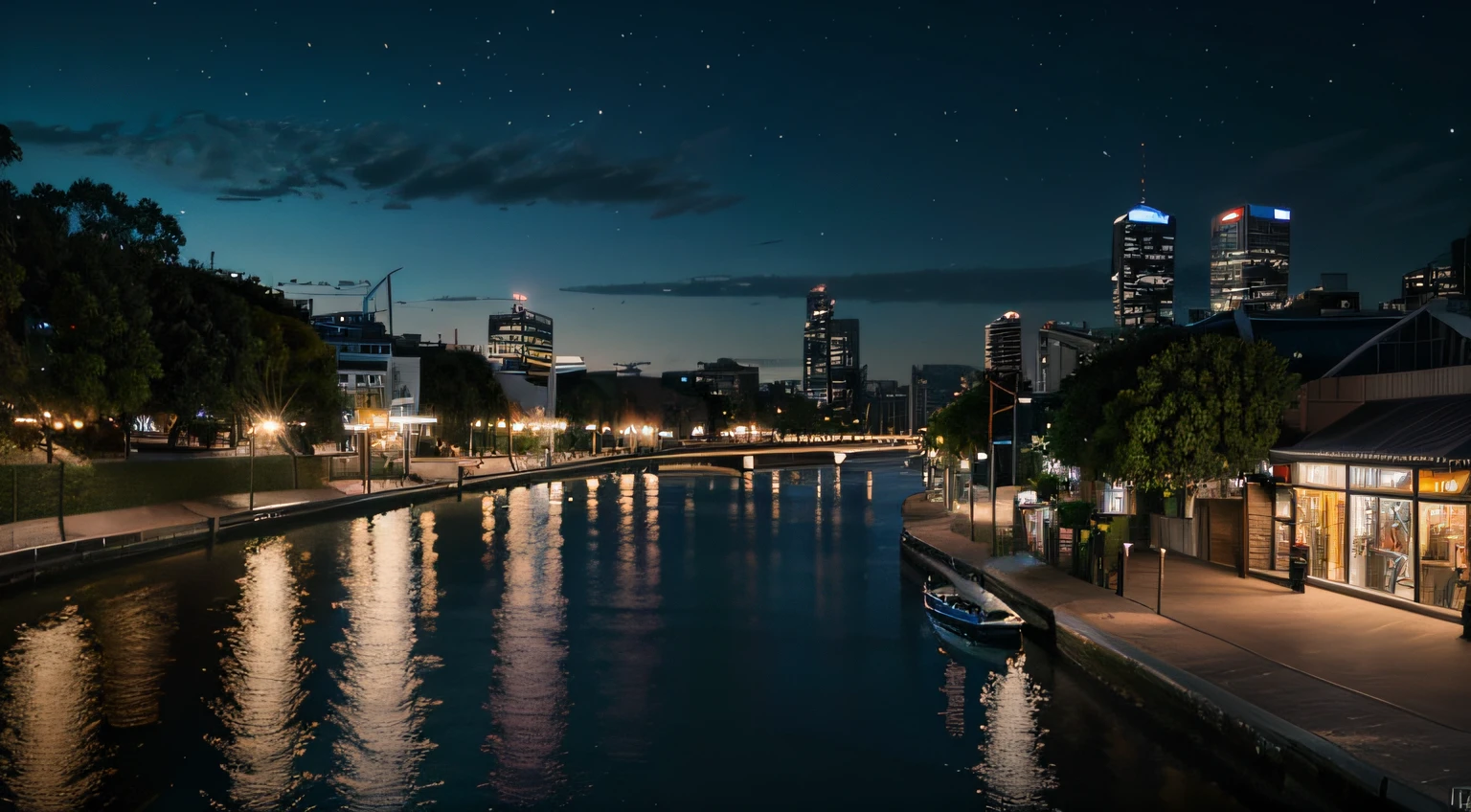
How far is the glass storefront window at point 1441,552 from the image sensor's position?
20656 mm

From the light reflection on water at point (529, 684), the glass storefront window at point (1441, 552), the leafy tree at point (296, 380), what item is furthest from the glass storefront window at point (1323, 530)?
the leafy tree at point (296, 380)

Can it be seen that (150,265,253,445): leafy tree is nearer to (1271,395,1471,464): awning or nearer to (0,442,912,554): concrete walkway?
(0,442,912,554): concrete walkway

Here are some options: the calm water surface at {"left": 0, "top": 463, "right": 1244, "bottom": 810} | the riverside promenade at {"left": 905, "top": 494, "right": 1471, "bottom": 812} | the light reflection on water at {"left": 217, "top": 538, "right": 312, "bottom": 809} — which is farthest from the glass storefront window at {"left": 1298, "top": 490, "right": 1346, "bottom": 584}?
the light reflection on water at {"left": 217, "top": 538, "right": 312, "bottom": 809}

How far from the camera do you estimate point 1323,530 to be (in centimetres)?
2480

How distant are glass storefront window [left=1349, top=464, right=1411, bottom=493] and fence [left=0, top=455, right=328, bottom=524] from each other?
4244 cm

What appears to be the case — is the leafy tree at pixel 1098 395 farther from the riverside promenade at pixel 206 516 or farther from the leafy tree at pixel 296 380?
the leafy tree at pixel 296 380

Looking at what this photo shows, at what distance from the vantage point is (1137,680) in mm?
18844

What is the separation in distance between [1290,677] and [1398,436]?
8.25 metres

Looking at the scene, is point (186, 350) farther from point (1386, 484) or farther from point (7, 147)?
point (1386, 484)

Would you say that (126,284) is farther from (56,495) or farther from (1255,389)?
(1255,389)

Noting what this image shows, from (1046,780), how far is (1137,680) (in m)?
3.20

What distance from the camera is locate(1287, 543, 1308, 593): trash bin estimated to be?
24641 mm

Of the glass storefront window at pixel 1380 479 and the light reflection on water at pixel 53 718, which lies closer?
the light reflection on water at pixel 53 718

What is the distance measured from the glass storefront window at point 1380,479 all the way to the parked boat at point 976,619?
8102mm
